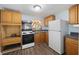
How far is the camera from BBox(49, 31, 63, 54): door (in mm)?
2279

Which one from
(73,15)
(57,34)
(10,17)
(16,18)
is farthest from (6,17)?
(73,15)

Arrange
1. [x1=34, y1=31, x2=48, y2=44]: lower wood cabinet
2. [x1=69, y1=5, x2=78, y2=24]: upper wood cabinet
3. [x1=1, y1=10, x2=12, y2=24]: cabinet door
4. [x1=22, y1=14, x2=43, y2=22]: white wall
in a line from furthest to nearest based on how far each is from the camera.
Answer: [x1=1, y1=10, x2=12, y2=24]: cabinet door
[x1=34, y1=31, x2=48, y2=44]: lower wood cabinet
[x1=69, y1=5, x2=78, y2=24]: upper wood cabinet
[x1=22, y1=14, x2=43, y2=22]: white wall

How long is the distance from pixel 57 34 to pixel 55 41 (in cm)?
23

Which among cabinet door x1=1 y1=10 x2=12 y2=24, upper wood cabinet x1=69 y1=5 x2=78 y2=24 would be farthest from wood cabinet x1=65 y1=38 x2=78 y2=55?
cabinet door x1=1 y1=10 x2=12 y2=24

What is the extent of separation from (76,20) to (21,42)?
1.63 metres

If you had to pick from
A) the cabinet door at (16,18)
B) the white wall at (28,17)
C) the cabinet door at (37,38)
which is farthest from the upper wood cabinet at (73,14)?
the cabinet door at (16,18)

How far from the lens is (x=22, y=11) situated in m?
1.76

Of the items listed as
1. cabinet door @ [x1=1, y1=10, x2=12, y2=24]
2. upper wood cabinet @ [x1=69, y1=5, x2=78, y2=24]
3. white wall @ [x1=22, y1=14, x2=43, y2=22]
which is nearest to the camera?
white wall @ [x1=22, y1=14, x2=43, y2=22]

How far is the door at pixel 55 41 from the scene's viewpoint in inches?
89.7

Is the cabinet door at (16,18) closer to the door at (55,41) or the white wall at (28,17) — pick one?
the white wall at (28,17)

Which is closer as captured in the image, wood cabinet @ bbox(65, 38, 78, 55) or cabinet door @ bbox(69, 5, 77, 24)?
wood cabinet @ bbox(65, 38, 78, 55)

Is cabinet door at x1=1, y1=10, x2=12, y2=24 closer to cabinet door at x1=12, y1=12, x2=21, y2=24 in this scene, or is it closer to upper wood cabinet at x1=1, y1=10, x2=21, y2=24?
upper wood cabinet at x1=1, y1=10, x2=21, y2=24
